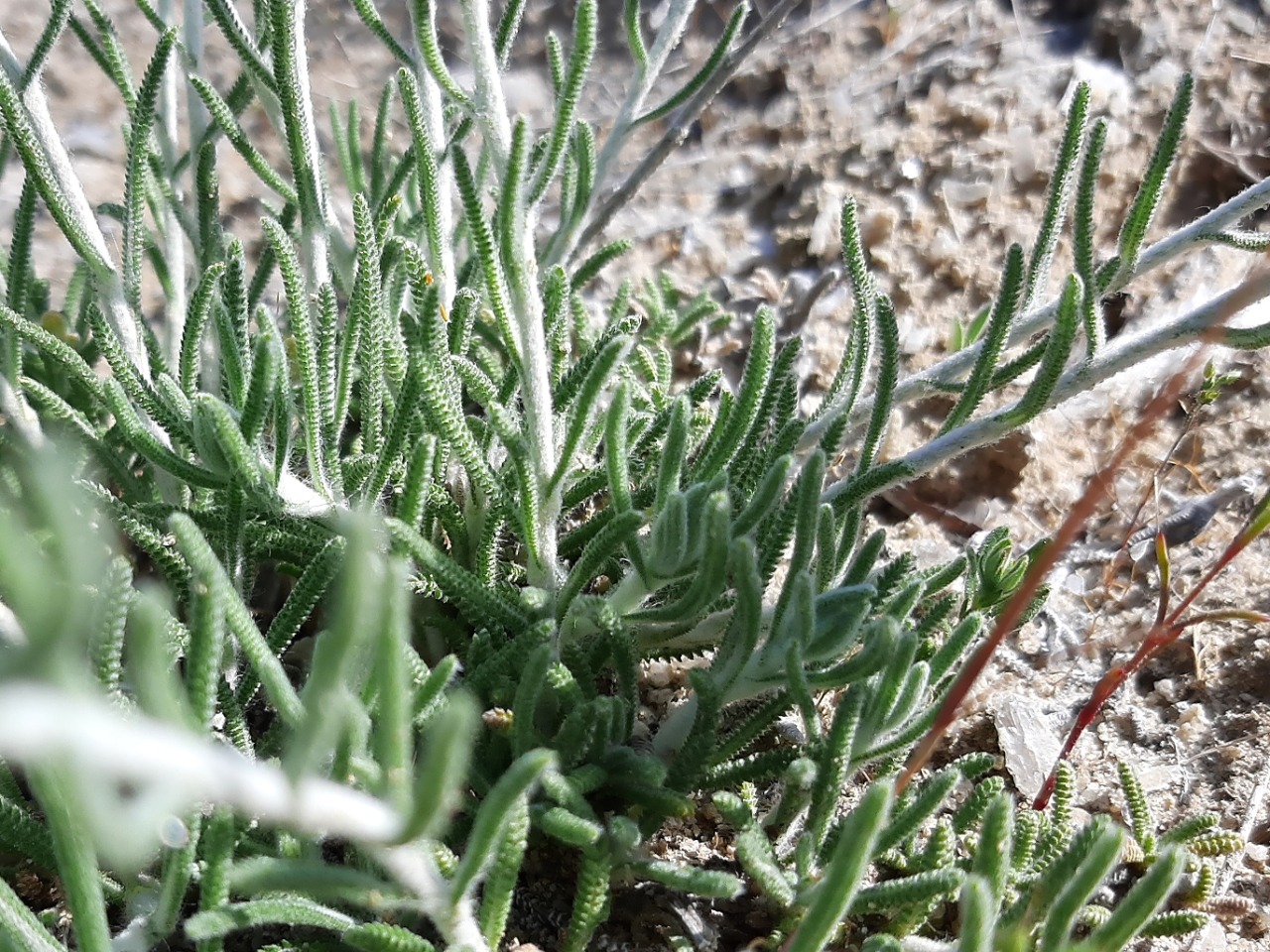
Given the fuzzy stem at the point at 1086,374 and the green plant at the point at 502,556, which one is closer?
the green plant at the point at 502,556

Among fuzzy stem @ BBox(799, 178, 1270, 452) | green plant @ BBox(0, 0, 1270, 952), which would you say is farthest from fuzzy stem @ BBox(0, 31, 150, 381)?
fuzzy stem @ BBox(799, 178, 1270, 452)

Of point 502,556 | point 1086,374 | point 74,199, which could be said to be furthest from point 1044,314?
point 74,199

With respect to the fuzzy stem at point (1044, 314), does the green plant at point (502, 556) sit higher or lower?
lower

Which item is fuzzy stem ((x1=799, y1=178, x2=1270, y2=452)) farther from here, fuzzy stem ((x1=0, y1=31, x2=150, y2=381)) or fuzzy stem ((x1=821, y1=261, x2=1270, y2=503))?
fuzzy stem ((x1=0, y1=31, x2=150, y2=381))

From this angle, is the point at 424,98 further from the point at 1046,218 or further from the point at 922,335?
the point at 922,335

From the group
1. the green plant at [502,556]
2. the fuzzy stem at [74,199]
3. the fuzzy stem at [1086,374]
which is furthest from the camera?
the fuzzy stem at [74,199]

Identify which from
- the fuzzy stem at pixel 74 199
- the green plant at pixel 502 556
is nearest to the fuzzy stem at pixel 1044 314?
the green plant at pixel 502 556

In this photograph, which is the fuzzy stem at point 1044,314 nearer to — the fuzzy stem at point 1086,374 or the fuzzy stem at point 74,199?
the fuzzy stem at point 1086,374

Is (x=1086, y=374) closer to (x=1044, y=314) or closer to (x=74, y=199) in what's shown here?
(x=1044, y=314)

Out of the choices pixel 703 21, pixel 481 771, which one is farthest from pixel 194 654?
pixel 703 21

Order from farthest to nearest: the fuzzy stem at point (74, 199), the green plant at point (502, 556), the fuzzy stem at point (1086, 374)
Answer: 1. the fuzzy stem at point (74, 199)
2. the fuzzy stem at point (1086, 374)
3. the green plant at point (502, 556)
